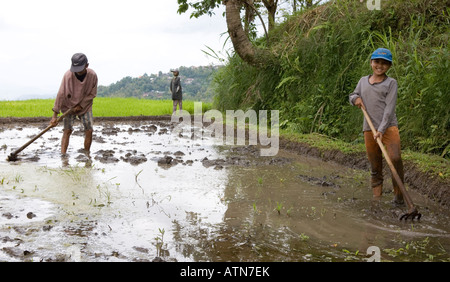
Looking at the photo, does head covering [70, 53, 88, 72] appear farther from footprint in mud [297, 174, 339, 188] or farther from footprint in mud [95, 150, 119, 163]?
footprint in mud [297, 174, 339, 188]

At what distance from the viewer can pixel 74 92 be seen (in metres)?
8.08

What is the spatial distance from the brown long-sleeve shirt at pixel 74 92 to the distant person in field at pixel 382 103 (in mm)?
4444

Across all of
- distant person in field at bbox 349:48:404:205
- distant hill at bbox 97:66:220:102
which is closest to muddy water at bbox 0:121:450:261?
distant person in field at bbox 349:48:404:205

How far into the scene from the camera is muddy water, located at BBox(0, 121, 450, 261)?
3766mm

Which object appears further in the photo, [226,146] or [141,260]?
[226,146]

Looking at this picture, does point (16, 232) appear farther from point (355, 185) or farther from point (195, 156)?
point (195, 156)

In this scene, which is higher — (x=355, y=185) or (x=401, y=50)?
(x=401, y=50)

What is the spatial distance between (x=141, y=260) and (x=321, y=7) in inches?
415

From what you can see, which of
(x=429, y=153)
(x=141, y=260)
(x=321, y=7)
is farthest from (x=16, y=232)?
(x=321, y=7)

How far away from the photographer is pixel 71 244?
3.82 m

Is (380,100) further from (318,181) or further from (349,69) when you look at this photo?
(349,69)

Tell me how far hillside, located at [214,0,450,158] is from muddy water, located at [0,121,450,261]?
57.1 inches

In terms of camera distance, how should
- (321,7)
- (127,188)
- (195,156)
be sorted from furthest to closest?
1. (321,7)
2. (195,156)
3. (127,188)

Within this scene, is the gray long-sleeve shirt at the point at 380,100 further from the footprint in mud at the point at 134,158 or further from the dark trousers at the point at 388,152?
the footprint in mud at the point at 134,158
